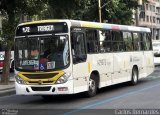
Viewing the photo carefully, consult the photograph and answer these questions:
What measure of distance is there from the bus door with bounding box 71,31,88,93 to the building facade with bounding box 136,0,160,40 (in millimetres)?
84838

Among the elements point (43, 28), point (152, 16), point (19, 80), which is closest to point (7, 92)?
point (19, 80)

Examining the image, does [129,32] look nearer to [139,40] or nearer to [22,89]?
[139,40]

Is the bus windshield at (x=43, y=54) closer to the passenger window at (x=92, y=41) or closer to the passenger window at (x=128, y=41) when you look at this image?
the passenger window at (x=92, y=41)

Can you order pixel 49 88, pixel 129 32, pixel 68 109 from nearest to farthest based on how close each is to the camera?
pixel 68 109
pixel 49 88
pixel 129 32

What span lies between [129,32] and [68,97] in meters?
5.28

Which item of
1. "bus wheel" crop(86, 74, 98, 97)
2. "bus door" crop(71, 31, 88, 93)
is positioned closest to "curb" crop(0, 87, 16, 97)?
"bus wheel" crop(86, 74, 98, 97)

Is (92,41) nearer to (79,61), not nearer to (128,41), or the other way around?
(79,61)

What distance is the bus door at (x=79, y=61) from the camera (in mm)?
14125

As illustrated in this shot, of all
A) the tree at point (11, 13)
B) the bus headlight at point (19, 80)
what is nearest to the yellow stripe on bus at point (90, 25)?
the bus headlight at point (19, 80)

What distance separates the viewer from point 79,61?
1445 cm

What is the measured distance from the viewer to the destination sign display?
14141mm

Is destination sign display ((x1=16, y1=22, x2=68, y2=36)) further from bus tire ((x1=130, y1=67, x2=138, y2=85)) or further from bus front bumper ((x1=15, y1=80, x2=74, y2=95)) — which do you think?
bus tire ((x1=130, y1=67, x2=138, y2=85))

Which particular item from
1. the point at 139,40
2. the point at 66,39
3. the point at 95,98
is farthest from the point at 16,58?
the point at 139,40

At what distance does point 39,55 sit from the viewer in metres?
14.0
